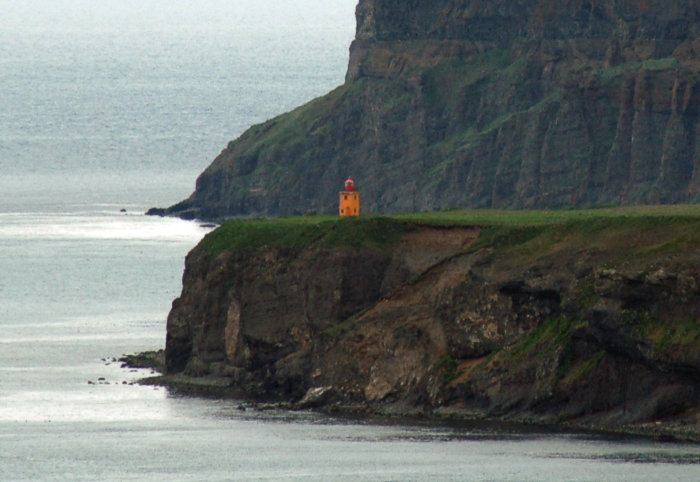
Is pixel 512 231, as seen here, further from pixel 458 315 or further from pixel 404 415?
pixel 404 415

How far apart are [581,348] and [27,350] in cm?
3567

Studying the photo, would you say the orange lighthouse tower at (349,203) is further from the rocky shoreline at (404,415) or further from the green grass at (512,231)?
the rocky shoreline at (404,415)

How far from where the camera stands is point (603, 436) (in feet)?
285

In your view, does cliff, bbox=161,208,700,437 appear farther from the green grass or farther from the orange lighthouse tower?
the orange lighthouse tower

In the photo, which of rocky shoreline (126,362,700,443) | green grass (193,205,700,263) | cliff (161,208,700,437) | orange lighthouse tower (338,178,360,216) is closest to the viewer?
rocky shoreline (126,362,700,443)

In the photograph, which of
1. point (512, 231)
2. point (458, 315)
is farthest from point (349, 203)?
point (458, 315)

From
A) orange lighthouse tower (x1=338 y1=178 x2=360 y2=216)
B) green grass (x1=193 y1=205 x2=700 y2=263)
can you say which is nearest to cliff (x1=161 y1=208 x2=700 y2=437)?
green grass (x1=193 y1=205 x2=700 y2=263)

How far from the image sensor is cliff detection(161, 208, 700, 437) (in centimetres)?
8781

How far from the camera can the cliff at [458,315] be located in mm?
87812

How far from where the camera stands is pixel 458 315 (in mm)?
95125

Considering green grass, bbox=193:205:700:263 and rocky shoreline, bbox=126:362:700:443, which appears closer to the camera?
rocky shoreline, bbox=126:362:700:443

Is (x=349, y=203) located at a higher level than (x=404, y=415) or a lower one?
higher

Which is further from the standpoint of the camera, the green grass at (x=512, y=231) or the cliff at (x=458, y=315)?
the green grass at (x=512, y=231)

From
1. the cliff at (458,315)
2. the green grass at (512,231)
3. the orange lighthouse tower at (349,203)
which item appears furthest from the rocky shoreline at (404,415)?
the orange lighthouse tower at (349,203)
